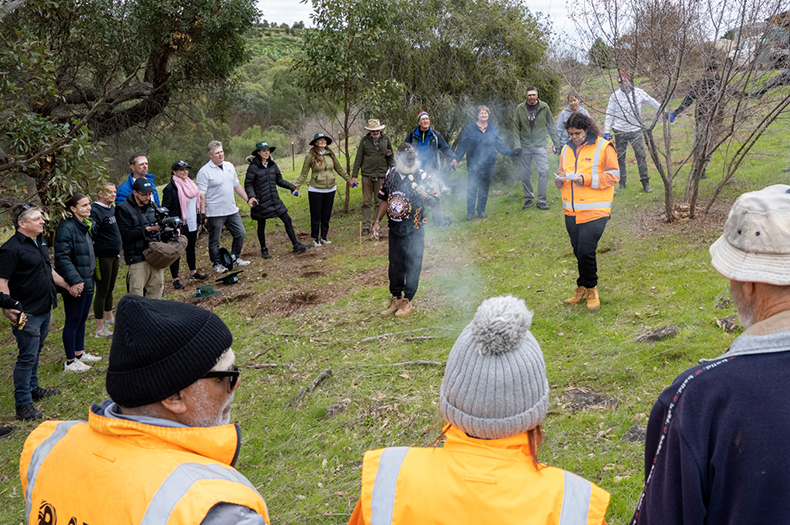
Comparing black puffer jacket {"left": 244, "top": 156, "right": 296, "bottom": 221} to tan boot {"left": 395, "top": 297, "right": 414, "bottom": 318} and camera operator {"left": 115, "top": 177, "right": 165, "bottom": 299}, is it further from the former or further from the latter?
tan boot {"left": 395, "top": 297, "right": 414, "bottom": 318}

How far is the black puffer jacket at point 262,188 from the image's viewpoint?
9.45 m

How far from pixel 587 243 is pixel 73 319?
18.0 feet

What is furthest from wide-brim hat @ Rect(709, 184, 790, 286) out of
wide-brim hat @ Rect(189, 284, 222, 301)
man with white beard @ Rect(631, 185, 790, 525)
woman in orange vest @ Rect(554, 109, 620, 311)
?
wide-brim hat @ Rect(189, 284, 222, 301)

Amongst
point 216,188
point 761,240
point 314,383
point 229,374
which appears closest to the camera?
point 761,240

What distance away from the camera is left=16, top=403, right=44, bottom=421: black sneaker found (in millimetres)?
5328

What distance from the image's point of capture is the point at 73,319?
603cm

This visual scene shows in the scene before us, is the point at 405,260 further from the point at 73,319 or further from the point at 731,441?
the point at 731,441

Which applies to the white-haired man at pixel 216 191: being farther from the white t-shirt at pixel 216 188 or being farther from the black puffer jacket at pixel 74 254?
the black puffer jacket at pixel 74 254

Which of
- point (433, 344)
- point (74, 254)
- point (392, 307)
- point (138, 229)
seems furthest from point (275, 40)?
point (433, 344)

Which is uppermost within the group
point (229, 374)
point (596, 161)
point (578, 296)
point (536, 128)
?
point (536, 128)

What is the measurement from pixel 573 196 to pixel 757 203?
13.9 ft

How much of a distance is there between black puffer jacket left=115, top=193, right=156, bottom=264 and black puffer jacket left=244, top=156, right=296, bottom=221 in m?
2.72

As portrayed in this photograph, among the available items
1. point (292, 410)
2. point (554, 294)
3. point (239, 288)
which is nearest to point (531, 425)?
point (292, 410)

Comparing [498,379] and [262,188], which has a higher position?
[262,188]
